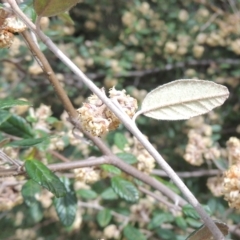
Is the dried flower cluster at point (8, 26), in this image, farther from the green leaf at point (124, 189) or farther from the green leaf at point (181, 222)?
the green leaf at point (181, 222)

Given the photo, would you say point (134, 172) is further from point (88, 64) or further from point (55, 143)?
point (88, 64)

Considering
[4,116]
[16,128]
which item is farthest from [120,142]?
[4,116]

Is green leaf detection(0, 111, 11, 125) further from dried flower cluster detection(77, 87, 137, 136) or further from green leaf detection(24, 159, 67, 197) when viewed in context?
dried flower cluster detection(77, 87, 137, 136)

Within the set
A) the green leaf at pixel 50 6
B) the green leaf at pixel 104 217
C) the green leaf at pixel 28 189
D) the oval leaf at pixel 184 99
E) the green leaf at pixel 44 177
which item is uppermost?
the green leaf at pixel 50 6

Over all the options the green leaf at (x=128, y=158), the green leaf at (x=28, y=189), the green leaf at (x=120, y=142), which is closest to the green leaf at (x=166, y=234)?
the green leaf at (x=120, y=142)

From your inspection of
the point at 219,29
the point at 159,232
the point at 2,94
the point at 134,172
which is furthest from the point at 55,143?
the point at 219,29

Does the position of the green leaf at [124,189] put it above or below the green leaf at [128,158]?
below

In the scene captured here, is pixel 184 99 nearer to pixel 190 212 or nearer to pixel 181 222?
pixel 190 212

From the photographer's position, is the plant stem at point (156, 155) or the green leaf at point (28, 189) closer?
the plant stem at point (156, 155)
